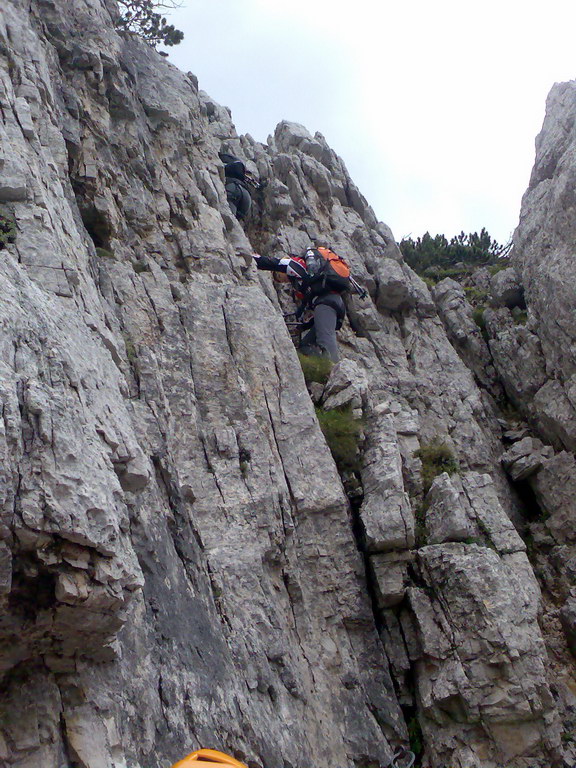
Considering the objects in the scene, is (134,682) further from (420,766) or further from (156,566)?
(420,766)

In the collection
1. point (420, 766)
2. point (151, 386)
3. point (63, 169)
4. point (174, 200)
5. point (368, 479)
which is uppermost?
point (174, 200)

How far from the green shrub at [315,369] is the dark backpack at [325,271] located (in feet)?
10.2

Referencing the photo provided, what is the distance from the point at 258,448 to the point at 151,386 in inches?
104

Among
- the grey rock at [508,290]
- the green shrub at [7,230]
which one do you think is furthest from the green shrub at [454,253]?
the green shrub at [7,230]

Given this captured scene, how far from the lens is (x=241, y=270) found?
17.5m

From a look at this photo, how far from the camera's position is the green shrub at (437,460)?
1523cm

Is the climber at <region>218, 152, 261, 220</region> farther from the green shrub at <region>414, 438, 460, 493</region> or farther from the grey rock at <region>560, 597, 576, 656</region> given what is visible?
Answer: the grey rock at <region>560, 597, 576, 656</region>

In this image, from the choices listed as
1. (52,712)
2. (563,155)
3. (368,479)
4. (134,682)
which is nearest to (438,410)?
(368,479)

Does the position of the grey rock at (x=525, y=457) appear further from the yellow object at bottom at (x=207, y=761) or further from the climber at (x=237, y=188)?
the yellow object at bottom at (x=207, y=761)

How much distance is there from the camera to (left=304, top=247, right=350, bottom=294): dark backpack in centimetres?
1950

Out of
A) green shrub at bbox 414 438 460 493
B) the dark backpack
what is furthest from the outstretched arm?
green shrub at bbox 414 438 460 493

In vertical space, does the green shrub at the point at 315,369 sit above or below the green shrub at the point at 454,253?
below

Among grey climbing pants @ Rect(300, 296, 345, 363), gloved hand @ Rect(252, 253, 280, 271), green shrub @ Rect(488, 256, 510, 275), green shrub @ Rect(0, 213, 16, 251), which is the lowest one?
green shrub @ Rect(0, 213, 16, 251)

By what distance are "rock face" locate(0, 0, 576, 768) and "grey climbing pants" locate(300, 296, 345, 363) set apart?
46.4 inches
